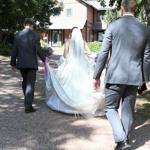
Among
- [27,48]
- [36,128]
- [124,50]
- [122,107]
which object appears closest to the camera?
[124,50]

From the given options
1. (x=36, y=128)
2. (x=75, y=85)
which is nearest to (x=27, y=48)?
(x=75, y=85)

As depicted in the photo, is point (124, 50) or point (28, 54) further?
point (28, 54)

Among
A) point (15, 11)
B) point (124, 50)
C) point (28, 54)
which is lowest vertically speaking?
point (28, 54)

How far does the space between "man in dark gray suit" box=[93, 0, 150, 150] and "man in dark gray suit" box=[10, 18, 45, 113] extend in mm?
2863

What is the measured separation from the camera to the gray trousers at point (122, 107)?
6215 millimetres

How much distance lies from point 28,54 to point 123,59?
10.5 ft

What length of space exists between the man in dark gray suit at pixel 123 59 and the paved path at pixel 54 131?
0.64 metres

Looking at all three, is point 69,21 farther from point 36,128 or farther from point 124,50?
point 124,50

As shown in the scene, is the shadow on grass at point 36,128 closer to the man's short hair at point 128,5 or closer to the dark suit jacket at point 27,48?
the dark suit jacket at point 27,48

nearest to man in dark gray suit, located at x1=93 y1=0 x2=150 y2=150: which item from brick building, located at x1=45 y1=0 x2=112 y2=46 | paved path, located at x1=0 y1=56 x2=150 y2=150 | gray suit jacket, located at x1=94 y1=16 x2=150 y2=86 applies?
gray suit jacket, located at x1=94 y1=16 x2=150 y2=86

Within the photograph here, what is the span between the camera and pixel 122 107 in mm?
6492

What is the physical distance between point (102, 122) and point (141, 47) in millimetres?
2446

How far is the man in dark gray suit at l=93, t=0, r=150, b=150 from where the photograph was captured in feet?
20.1

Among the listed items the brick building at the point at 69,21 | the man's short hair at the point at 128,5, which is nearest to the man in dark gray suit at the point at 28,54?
the man's short hair at the point at 128,5
